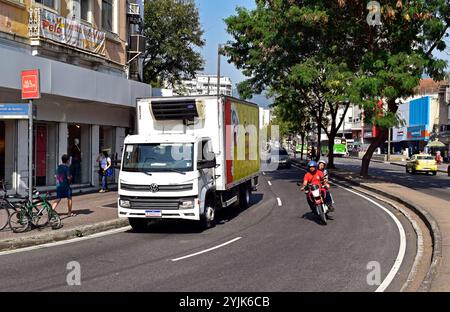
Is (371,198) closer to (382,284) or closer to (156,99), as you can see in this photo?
(156,99)

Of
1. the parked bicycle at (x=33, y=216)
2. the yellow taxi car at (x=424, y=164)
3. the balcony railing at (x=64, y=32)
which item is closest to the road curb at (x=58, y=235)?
the parked bicycle at (x=33, y=216)

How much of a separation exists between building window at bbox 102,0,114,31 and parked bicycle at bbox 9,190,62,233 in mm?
12535

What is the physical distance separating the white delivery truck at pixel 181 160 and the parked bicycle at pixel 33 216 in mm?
1646

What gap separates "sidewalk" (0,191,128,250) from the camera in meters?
10.6

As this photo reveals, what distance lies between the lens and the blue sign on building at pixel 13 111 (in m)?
11.8

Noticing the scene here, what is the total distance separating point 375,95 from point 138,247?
15.2 meters

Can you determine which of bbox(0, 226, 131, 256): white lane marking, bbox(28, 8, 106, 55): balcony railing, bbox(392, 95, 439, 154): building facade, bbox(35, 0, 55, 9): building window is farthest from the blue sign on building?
bbox(392, 95, 439, 154): building facade

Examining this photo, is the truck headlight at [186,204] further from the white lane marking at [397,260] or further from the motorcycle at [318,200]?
the white lane marking at [397,260]

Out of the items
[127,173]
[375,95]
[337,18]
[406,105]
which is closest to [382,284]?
[127,173]

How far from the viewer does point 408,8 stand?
2142cm

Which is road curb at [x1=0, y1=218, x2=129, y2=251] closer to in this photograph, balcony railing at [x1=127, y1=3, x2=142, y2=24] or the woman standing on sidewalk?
the woman standing on sidewalk

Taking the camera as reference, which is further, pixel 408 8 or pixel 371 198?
pixel 408 8

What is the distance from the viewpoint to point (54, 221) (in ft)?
39.1
